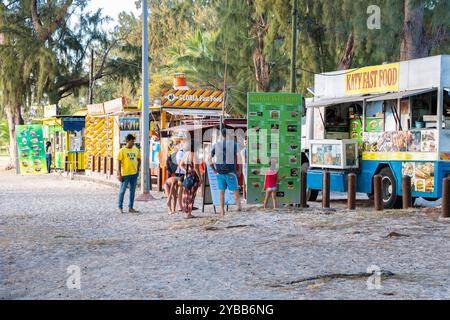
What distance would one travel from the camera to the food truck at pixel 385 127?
1720 cm

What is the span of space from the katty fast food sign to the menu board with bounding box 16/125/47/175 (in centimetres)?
2172

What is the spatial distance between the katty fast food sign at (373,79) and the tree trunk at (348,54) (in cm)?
888

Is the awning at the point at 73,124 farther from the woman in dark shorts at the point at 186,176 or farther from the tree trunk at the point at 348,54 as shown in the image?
the woman in dark shorts at the point at 186,176

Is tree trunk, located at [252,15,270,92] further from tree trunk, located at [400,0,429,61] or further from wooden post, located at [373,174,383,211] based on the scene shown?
wooden post, located at [373,174,383,211]

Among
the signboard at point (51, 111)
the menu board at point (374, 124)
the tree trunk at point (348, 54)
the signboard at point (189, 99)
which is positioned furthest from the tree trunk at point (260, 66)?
the menu board at point (374, 124)

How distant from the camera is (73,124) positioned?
39344 millimetres

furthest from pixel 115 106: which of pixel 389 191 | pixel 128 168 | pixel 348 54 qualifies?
pixel 389 191

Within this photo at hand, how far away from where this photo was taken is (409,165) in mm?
17938

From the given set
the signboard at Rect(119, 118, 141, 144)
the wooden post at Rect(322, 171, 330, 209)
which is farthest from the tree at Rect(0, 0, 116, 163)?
the wooden post at Rect(322, 171, 330, 209)

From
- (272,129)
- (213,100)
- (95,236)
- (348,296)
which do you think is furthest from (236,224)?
(213,100)

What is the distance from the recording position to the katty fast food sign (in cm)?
1853

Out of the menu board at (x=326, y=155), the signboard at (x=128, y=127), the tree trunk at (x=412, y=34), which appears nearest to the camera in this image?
the menu board at (x=326, y=155)

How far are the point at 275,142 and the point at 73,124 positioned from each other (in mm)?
23023

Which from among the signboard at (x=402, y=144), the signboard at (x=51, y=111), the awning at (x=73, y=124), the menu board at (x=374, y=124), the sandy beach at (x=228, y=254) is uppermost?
the signboard at (x=51, y=111)
